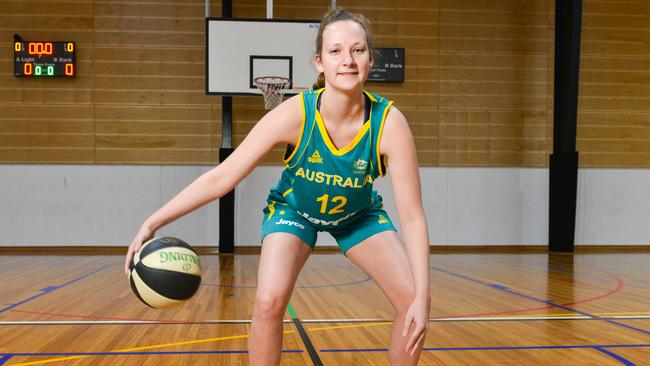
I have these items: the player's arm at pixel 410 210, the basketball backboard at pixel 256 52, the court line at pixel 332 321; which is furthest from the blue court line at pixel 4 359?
the basketball backboard at pixel 256 52

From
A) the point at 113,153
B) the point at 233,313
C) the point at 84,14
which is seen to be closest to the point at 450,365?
the point at 233,313

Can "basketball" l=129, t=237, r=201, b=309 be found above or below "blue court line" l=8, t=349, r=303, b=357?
above

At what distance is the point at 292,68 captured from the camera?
859 cm

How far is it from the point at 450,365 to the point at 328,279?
354 centimetres

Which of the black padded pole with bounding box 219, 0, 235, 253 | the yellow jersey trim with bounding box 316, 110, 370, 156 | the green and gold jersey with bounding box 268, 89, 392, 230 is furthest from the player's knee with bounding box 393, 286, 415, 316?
the black padded pole with bounding box 219, 0, 235, 253

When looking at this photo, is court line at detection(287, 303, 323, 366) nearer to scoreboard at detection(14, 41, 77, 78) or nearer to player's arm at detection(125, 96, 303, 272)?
player's arm at detection(125, 96, 303, 272)

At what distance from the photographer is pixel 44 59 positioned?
31.4 feet

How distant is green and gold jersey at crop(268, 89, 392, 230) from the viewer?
2137 millimetres

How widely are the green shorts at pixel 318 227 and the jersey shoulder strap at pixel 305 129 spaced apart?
8.8 inches

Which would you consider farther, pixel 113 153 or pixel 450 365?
pixel 113 153

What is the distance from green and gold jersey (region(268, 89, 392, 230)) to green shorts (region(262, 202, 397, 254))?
0.06m

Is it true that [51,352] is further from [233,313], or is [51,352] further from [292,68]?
[292,68]

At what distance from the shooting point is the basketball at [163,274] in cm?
201

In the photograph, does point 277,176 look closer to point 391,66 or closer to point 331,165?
point 391,66
